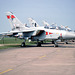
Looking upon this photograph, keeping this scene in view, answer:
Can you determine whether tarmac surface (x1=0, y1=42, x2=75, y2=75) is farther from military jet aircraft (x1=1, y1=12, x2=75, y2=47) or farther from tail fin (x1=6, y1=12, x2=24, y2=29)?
tail fin (x1=6, y1=12, x2=24, y2=29)

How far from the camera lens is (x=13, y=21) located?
83.8 feet

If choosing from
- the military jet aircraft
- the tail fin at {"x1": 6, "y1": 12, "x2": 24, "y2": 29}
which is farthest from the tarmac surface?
the tail fin at {"x1": 6, "y1": 12, "x2": 24, "y2": 29}

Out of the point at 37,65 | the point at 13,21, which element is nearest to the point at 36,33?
the point at 13,21

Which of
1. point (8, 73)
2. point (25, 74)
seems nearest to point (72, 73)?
point (25, 74)

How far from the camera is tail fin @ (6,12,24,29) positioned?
25375mm

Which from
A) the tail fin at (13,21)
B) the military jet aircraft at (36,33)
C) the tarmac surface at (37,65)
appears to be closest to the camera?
the tarmac surface at (37,65)

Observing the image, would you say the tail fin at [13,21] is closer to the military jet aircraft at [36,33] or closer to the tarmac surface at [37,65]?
the military jet aircraft at [36,33]

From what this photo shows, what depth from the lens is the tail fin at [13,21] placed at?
25.4 meters

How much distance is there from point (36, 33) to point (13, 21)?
485 cm

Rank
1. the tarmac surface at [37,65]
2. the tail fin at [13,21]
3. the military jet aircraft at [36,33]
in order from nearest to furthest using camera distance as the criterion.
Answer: the tarmac surface at [37,65] < the military jet aircraft at [36,33] < the tail fin at [13,21]

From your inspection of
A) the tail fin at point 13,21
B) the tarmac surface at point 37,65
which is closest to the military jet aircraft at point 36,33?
the tail fin at point 13,21

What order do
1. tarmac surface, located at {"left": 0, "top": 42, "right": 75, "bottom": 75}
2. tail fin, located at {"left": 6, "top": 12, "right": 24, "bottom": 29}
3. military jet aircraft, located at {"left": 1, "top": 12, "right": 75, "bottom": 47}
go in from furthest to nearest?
tail fin, located at {"left": 6, "top": 12, "right": 24, "bottom": 29}
military jet aircraft, located at {"left": 1, "top": 12, "right": 75, "bottom": 47}
tarmac surface, located at {"left": 0, "top": 42, "right": 75, "bottom": 75}

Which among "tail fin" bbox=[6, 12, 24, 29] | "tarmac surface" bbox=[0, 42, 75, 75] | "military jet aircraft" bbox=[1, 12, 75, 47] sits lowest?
"tarmac surface" bbox=[0, 42, 75, 75]

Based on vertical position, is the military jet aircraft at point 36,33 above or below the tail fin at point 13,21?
below
